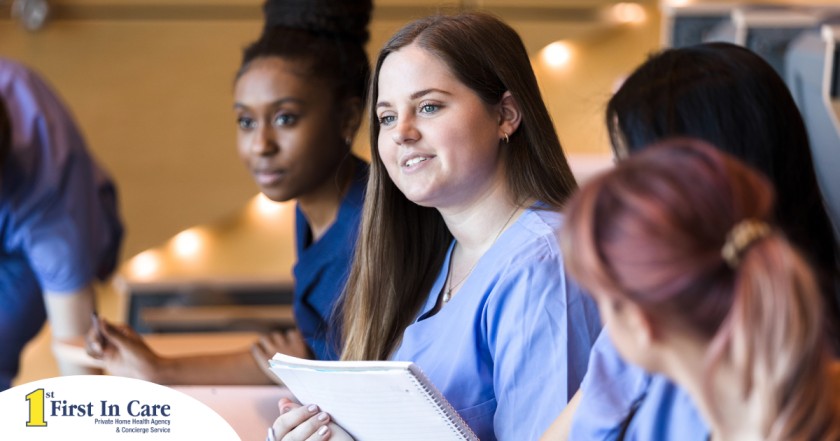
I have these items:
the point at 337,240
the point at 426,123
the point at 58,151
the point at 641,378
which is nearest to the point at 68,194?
the point at 58,151

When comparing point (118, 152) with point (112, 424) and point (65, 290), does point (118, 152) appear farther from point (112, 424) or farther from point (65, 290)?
point (112, 424)

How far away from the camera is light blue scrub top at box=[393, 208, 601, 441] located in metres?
1.30

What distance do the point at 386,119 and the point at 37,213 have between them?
42.5 inches

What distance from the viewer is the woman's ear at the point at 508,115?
1.46 meters

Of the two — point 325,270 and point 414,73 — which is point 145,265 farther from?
point 414,73

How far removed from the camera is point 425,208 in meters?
1.62

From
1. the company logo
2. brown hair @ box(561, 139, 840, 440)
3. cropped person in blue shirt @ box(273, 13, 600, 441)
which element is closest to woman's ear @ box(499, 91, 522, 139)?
cropped person in blue shirt @ box(273, 13, 600, 441)

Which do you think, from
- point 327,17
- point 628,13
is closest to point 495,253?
point 327,17

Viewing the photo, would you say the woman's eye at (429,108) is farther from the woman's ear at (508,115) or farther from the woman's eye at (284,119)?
the woman's eye at (284,119)

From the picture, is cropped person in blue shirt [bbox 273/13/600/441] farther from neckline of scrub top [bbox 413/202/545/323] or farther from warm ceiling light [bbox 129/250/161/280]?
warm ceiling light [bbox 129/250/161/280]

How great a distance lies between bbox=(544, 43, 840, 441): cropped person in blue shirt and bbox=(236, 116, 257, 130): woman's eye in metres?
0.86

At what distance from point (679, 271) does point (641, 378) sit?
0.32m

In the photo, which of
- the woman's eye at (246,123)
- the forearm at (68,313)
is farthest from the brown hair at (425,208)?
the forearm at (68,313)

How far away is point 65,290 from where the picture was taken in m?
2.28
